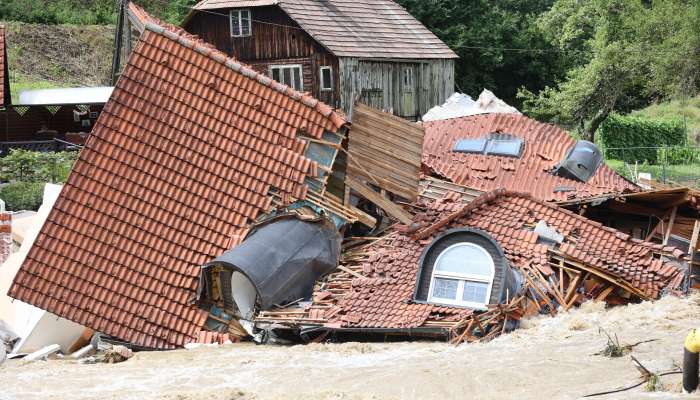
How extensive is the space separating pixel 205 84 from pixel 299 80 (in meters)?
18.1

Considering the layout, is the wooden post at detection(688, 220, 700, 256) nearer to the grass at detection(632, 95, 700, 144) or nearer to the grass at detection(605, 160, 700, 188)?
the grass at detection(605, 160, 700, 188)

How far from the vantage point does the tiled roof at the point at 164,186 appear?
A: 1780cm

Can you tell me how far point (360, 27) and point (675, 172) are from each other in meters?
12.1

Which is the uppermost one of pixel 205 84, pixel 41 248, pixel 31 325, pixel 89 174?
pixel 205 84

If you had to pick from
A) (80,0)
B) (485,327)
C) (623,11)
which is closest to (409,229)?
(485,327)

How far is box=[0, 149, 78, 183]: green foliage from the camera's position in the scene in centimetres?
2972

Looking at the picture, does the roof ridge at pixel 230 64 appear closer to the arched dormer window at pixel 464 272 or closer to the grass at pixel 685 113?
the arched dormer window at pixel 464 272

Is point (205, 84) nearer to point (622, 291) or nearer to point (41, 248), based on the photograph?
point (41, 248)

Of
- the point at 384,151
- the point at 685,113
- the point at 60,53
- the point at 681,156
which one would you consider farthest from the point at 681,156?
the point at 60,53

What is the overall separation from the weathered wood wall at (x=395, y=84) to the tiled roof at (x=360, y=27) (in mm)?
427

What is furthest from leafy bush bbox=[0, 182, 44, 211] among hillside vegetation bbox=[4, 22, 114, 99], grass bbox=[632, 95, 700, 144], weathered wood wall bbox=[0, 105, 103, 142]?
grass bbox=[632, 95, 700, 144]

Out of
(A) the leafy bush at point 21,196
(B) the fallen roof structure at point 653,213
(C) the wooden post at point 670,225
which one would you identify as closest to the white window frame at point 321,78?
(A) the leafy bush at point 21,196

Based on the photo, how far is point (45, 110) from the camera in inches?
1476

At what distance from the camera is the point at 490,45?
47094mm
